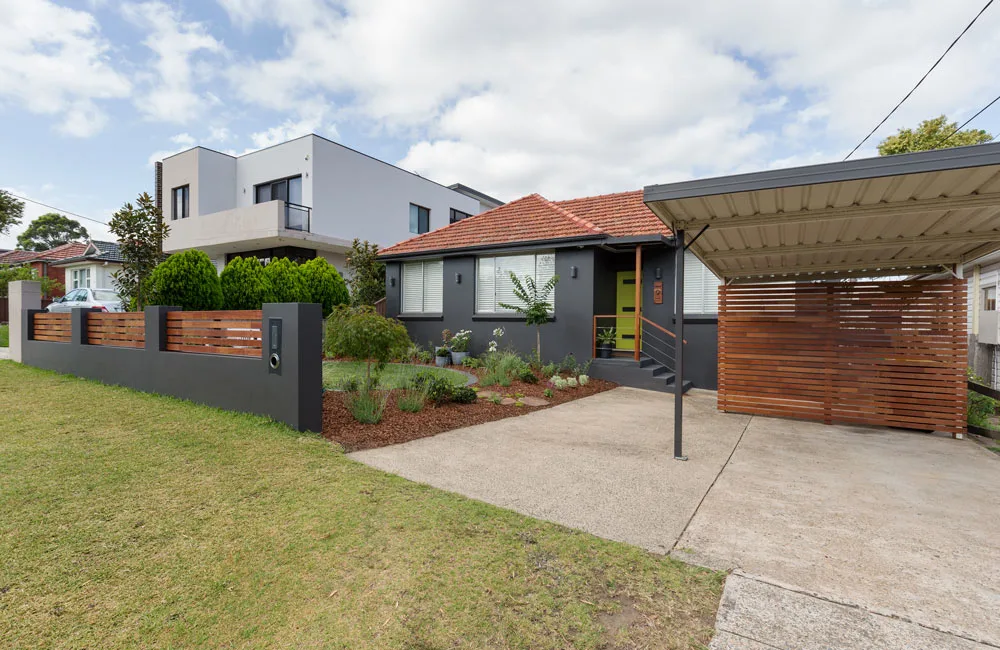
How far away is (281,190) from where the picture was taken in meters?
18.1

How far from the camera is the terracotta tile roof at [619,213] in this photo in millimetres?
10469

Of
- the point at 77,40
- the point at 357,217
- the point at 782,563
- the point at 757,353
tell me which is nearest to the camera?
the point at 782,563

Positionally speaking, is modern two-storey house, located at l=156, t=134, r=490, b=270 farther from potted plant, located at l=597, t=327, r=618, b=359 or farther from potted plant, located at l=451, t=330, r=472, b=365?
potted plant, located at l=597, t=327, r=618, b=359

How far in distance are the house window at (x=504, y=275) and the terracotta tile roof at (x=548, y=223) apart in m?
0.55

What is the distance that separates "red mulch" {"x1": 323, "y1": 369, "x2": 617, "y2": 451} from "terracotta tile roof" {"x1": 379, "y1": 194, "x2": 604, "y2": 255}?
4.50 meters

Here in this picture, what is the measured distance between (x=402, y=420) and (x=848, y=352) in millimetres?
6569

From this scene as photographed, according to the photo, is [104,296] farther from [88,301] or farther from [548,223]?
[548,223]

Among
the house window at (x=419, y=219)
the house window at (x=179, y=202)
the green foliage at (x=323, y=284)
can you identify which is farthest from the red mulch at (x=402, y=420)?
the house window at (x=179, y=202)

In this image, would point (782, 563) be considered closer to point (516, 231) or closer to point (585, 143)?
point (516, 231)

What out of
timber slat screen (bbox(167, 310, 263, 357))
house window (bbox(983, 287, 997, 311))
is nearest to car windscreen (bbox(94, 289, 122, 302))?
timber slat screen (bbox(167, 310, 263, 357))

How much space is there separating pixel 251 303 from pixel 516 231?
24.6ft

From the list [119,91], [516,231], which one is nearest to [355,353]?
[516,231]

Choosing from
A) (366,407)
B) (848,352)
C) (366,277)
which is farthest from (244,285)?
(848,352)

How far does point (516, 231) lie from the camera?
11.9 metres
